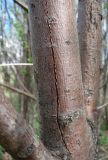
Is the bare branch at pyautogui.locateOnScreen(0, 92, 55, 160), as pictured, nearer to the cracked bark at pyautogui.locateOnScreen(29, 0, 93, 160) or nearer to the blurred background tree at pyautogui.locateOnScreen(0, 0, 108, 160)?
the cracked bark at pyautogui.locateOnScreen(29, 0, 93, 160)

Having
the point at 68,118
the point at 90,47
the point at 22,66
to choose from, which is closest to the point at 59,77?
the point at 68,118

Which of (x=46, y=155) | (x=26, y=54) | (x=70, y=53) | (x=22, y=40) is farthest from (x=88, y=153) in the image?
(x=26, y=54)

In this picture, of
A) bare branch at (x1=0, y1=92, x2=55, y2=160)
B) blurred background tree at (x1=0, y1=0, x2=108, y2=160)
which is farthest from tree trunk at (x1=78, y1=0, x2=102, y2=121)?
blurred background tree at (x1=0, y1=0, x2=108, y2=160)

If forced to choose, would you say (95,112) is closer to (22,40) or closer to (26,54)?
(22,40)

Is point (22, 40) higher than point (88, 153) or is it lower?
higher

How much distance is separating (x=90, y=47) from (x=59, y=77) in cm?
20

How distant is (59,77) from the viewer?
709 mm

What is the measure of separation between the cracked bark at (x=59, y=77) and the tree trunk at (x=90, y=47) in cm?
12

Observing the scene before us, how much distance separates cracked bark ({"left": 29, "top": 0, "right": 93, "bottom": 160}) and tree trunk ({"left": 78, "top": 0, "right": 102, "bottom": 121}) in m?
0.12

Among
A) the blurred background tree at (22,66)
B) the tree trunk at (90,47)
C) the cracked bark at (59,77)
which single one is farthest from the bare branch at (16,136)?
the blurred background tree at (22,66)

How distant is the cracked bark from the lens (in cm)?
71

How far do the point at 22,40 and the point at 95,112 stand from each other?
8.74 feet

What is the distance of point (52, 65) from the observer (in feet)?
2.31

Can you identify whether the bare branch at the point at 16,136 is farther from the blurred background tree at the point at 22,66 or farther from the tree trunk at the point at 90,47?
the blurred background tree at the point at 22,66
